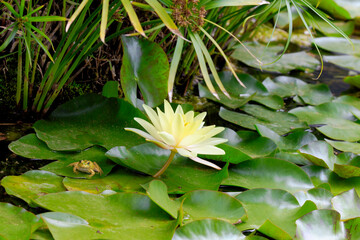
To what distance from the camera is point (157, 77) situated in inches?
52.2

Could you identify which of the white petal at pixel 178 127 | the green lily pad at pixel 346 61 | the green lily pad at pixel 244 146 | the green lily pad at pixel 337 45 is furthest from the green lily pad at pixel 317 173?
the green lily pad at pixel 337 45

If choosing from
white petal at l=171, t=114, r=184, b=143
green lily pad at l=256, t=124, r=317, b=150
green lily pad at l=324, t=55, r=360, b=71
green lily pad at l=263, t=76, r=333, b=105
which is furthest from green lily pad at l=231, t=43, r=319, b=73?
white petal at l=171, t=114, r=184, b=143

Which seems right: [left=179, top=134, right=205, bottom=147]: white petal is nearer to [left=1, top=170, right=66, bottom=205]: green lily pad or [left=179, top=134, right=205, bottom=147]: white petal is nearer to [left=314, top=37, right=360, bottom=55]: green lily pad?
[left=1, top=170, right=66, bottom=205]: green lily pad

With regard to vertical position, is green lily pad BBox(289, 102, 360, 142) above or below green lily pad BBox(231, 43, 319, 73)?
below

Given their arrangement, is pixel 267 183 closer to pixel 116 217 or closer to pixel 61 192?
pixel 116 217

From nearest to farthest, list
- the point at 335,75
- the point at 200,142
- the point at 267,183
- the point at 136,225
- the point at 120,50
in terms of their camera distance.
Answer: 1. the point at 136,225
2. the point at 200,142
3. the point at 267,183
4. the point at 120,50
5. the point at 335,75

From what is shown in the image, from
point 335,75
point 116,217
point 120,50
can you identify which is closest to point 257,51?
point 335,75

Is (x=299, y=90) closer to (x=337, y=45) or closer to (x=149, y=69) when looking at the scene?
(x=149, y=69)

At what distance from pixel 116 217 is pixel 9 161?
0.40 metres

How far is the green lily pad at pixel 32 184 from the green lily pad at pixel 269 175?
458 mm

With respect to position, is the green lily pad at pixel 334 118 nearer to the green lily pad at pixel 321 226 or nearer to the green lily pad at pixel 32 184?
the green lily pad at pixel 321 226

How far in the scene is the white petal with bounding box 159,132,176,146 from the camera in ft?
2.90

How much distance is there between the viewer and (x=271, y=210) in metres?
0.95

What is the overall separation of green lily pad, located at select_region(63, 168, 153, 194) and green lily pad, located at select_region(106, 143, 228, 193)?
29 millimetres
